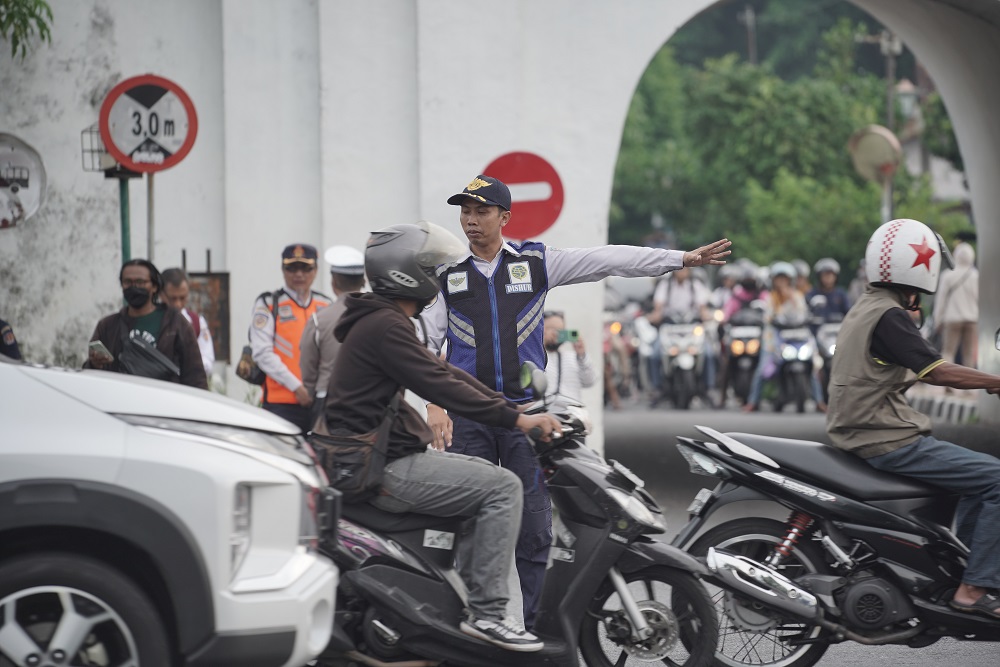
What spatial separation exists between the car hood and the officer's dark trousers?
1514mm

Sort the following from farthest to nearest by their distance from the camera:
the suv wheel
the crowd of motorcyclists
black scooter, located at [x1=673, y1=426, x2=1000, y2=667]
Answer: the crowd of motorcyclists, black scooter, located at [x1=673, y1=426, x2=1000, y2=667], the suv wheel

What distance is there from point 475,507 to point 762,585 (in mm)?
1241

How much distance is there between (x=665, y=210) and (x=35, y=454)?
49311mm

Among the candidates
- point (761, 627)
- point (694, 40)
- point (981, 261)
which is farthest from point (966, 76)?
point (694, 40)

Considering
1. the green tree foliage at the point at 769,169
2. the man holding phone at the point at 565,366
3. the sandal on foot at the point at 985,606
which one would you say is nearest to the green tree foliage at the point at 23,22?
the man holding phone at the point at 565,366

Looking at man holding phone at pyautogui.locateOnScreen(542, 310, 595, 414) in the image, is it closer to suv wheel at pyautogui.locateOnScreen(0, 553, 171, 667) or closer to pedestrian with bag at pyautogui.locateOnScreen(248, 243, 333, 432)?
pedestrian with bag at pyautogui.locateOnScreen(248, 243, 333, 432)

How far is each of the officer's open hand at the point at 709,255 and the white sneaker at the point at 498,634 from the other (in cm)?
166

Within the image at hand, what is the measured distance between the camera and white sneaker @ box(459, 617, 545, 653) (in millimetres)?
5008

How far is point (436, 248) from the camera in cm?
529

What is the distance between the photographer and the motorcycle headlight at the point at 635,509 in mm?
5250

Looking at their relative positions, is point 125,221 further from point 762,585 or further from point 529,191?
point 762,585

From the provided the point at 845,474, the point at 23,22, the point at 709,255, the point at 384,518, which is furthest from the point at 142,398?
the point at 23,22

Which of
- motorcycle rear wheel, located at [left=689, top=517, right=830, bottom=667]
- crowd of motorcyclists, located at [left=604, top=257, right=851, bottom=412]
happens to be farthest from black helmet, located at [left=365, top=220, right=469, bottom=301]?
crowd of motorcyclists, located at [left=604, top=257, right=851, bottom=412]

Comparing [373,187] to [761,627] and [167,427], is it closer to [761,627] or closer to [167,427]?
[761,627]
